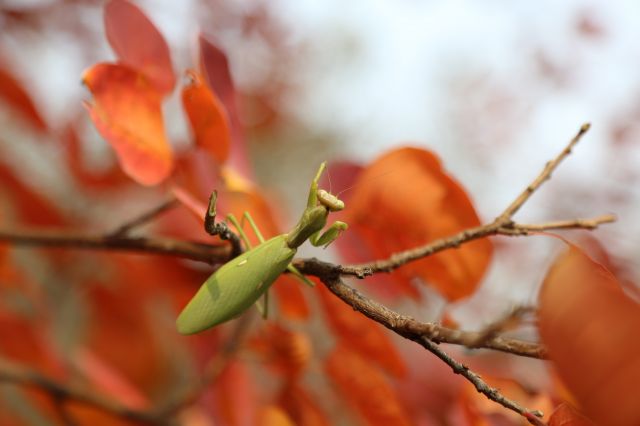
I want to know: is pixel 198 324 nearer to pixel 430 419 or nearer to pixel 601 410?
pixel 601 410

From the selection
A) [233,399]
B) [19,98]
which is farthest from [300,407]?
[19,98]

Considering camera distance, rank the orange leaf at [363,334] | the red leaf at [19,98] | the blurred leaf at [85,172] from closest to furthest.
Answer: the orange leaf at [363,334], the red leaf at [19,98], the blurred leaf at [85,172]

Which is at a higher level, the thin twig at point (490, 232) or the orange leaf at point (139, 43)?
the orange leaf at point (139, 43)

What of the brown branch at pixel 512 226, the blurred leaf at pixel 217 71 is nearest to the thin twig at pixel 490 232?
the brown branch at pixel 512 226

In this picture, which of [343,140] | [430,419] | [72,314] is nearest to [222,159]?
[430,419]

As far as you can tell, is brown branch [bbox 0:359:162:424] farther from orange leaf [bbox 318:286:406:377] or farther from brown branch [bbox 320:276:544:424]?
brown branch [bbox 320:276:544:424]

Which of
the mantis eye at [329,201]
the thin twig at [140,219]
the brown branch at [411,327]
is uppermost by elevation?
the thin twig at [140,219]

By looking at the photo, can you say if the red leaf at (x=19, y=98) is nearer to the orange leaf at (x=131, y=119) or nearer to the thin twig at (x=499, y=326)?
the orange leaf at (x=131, y=119)
